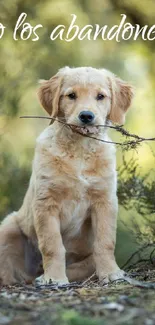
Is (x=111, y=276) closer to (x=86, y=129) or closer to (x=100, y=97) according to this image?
(x=86, y=129)

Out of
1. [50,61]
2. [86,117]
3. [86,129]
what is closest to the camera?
[86,117]

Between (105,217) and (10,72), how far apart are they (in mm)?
5642

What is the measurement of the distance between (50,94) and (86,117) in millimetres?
783

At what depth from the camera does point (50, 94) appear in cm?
612

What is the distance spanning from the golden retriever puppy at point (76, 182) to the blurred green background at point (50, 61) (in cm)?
409

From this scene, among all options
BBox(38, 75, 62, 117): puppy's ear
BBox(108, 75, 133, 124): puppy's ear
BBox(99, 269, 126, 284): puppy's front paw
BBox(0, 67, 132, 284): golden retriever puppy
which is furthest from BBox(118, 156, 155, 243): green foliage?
BBox(99, 269, 126, 284): puppy's front paw

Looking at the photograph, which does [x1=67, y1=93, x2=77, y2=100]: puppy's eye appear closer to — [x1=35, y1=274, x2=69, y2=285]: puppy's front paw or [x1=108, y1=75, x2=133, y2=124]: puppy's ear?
[x1=108, y1=75, x2=133, y2=124]: puppy's ear

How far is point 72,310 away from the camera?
143 inches

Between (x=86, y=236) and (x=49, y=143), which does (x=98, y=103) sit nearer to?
(x=49, y=143)

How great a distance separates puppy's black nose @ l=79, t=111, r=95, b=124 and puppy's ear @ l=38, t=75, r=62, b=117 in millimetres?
506

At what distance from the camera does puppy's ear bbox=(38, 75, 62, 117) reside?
19.5ft

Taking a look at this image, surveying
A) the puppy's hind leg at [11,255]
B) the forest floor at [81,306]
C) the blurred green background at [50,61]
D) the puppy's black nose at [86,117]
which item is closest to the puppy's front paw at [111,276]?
the puppy's hind leg at [11,255]

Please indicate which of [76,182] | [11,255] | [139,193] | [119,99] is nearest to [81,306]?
[76,182]

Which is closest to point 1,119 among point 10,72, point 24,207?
point 10,72
